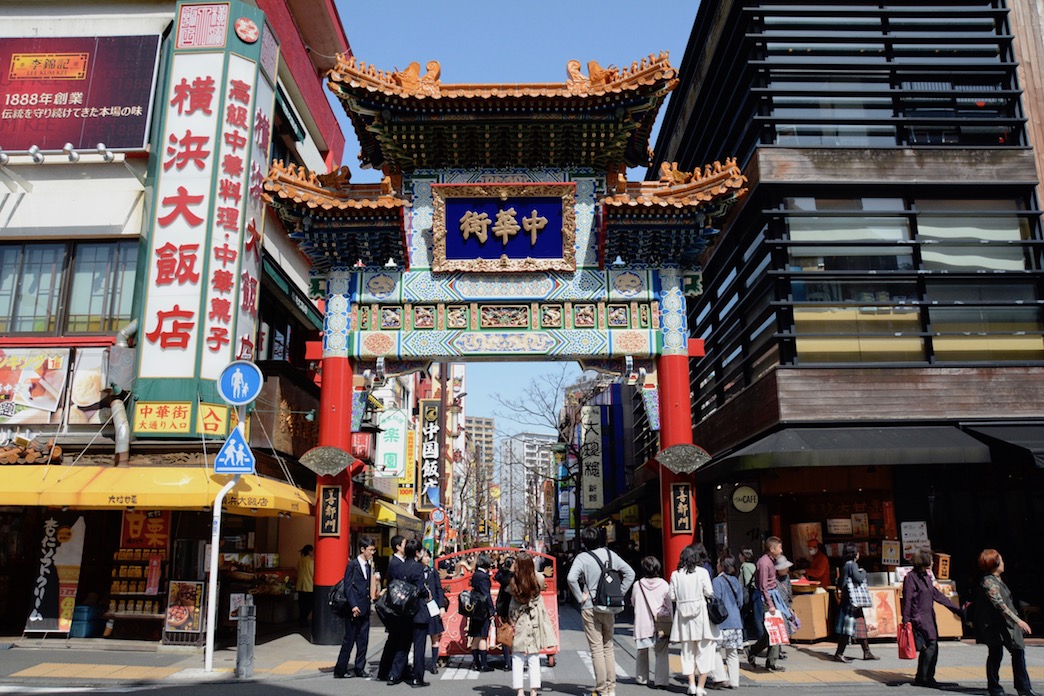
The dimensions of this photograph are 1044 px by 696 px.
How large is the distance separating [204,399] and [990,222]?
54.1ft

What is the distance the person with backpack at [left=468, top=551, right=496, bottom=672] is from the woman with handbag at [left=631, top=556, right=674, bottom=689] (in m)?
2.71

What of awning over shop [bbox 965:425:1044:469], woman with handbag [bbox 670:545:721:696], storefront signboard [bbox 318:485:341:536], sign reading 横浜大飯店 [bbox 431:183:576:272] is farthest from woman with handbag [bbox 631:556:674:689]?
sign reading 横浜大飯店 [bbox 431:183:576:272]

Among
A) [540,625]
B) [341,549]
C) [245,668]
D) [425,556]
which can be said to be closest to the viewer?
[540,625]

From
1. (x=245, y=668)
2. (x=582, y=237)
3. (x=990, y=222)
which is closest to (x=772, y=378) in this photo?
(x=582, y=237)

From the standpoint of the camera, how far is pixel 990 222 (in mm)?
16891

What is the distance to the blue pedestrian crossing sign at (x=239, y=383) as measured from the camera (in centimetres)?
1202

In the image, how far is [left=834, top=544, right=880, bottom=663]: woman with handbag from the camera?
12.5 meters

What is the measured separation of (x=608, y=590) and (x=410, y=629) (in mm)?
2960

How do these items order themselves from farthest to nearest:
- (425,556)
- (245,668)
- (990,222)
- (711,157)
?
(711,157) < (990,222) < (425,556) < (245,668)

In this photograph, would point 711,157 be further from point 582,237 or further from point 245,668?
point 245,668

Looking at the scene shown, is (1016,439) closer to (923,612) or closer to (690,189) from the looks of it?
(923,612)

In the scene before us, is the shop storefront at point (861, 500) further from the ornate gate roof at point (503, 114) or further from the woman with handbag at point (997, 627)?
the ornate gate roof at point (503, 114)

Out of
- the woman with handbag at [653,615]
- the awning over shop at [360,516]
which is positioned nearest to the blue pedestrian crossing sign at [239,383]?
the woman with handbag at [653,615]

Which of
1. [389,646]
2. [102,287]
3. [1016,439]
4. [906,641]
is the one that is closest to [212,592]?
[389,646]
